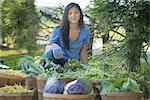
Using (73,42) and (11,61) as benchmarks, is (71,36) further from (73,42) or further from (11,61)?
(11,61)

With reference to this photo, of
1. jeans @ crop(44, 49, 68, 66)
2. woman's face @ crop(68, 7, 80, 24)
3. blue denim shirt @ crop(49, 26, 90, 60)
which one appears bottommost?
jeans @ crop(44, 49, 68, 66)

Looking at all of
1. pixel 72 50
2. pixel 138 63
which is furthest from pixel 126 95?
pixel 138 63

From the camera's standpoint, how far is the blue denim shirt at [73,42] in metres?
2.48

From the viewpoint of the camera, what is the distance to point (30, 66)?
223 cm

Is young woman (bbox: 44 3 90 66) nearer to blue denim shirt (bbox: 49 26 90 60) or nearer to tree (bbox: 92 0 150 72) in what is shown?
blue denim shirt (bbox: 49 26 90 60)

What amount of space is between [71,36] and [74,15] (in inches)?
5.9

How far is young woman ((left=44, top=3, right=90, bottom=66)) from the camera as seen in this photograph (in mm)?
2482

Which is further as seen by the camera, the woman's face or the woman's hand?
the woman's face

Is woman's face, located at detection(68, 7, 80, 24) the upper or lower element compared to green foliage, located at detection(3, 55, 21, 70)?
upper

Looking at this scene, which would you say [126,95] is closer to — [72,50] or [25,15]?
[72,50]

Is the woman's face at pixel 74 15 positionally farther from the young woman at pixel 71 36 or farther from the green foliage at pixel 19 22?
the green foliage at pixel 19 22

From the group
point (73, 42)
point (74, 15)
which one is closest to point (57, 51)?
point (73, 42)

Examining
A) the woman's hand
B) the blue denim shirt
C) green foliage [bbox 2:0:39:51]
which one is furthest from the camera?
green foliage [bbox 2:0:39:51]

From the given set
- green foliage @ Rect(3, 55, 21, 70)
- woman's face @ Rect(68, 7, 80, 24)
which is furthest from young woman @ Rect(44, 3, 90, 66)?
green foliage @ Rect(3, 55, 21, 70)
